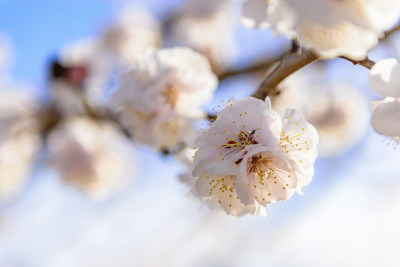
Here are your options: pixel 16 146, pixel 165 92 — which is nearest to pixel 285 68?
pixel 165 92

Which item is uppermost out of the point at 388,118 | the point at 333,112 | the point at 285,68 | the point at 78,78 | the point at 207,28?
the point at 285,68

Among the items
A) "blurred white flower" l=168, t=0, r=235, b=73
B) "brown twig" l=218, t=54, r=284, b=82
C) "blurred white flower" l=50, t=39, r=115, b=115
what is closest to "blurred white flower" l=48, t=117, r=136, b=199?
"blurred white flower" l=50, t=39, r=115, b=115

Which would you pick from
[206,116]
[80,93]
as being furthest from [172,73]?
[80,93]

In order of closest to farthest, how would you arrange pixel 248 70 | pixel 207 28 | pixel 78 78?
1. pixel 248 70
2. pixel 78 78
3. pixel 207 28

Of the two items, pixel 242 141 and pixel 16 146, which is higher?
pixel 242 141

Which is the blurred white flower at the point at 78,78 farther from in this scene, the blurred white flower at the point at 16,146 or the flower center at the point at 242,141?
the flower center at the point at 242,141

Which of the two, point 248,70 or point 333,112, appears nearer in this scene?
point 248,70

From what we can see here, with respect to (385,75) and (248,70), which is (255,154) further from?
(248,70)
